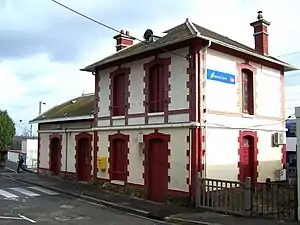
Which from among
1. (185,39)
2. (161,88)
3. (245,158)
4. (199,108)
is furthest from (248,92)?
(185,39)

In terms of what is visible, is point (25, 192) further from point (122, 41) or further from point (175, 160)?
point (122, 41)

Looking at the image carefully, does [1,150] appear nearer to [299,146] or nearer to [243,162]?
[243,162]

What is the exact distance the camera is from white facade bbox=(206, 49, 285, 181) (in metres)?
15.3

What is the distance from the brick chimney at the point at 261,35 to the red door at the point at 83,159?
33.9 ft

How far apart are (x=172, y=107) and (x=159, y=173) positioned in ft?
9.19

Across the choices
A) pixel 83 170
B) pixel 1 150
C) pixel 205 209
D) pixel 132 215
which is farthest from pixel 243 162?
pixel 1 150

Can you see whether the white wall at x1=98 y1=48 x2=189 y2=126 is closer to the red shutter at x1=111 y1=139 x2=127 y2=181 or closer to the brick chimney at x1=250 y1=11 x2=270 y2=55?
the red shutter at x1=111 y1=139 x2=127 y2=181

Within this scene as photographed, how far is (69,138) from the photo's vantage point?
23.8 metres

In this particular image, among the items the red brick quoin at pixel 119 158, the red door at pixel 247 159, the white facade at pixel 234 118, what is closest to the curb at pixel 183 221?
the white facade at pixel 234 118

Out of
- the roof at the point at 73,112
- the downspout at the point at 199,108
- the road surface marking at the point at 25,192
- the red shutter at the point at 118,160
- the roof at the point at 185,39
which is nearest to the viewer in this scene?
the downspout at the point at 199,108

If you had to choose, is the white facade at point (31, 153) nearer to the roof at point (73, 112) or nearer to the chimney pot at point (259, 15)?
the roof at point (73, 112)

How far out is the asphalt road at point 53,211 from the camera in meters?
12.2

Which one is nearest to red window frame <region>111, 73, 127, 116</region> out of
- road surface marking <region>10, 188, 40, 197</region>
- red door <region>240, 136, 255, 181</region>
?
road surface marking <region>10, 188, 40, 197</region>

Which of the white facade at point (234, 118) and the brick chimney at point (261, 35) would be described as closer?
the white facade at point (234, 118)
